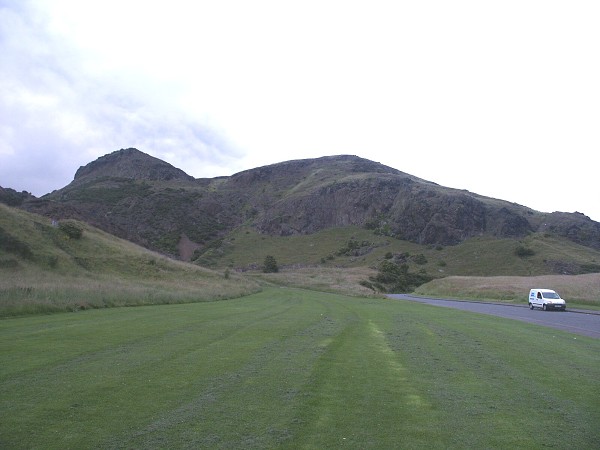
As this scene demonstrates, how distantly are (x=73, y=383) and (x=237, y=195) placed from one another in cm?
18586

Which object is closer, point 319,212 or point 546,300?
point 546,300

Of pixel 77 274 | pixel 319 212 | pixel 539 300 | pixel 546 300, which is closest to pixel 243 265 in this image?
pixel 319 212

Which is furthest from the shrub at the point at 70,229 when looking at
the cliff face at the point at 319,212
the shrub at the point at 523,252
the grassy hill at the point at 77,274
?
the shrub at the point at 523,252

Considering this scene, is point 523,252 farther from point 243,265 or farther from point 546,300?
point 546,300

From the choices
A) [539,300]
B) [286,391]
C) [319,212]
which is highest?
[319,212]

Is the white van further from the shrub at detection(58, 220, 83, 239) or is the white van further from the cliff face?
the cliff face

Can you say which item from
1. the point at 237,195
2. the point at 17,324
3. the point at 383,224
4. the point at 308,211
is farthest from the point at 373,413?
the point at 237,195

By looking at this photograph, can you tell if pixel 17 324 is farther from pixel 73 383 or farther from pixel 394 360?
pixel 394 360

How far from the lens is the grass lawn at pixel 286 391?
6984 millimetres

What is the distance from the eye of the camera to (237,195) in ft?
635

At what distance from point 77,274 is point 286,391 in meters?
38.9

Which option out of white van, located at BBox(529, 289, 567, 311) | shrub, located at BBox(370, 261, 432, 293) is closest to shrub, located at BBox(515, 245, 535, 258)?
shrub, located at BBox(370, 261, 432, 293)

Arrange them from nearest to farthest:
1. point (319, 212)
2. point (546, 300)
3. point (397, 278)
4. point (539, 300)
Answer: point (546, 300)
point (539, 300)
point (397, 278)
point (319, 212)

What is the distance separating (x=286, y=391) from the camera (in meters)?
9.28
